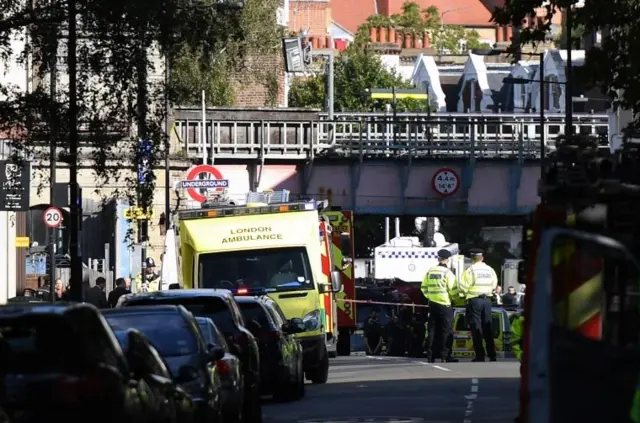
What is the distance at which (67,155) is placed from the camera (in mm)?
25781

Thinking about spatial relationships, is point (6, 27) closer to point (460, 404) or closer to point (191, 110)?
point (460, 404)

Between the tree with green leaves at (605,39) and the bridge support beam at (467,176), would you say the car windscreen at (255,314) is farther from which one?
the bridge support beam at (467,176)

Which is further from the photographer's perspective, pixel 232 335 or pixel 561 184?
pixel 232 335

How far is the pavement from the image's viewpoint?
19453 millimetres

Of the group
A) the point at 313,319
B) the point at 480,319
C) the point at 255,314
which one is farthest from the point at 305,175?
the point at 255,314

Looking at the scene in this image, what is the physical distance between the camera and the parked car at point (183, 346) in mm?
15398

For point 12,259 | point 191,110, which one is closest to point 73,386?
point 12,259

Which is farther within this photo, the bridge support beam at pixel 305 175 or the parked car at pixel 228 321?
the bridge support beam at pixel 305 175

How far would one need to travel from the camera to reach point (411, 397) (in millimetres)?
22266

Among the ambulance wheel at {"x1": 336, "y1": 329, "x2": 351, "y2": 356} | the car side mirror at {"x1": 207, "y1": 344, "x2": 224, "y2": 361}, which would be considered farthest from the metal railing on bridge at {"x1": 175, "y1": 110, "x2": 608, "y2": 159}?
the car side mirror at {"x1": 207, "y1": 344, "x2": 224, "y2": 361}

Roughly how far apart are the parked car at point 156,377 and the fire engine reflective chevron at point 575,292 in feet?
11.9

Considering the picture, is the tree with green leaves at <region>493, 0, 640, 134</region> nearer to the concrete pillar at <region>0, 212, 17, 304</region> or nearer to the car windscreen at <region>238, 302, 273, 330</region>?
→ the car windscreen at <region>238, 302, 273, 330</region>

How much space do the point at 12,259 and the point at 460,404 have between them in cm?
2220

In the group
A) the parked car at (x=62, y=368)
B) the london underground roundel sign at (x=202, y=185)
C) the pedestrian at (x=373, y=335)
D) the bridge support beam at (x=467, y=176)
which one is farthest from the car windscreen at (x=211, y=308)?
the bridge support beam at (x=467, y=176)
